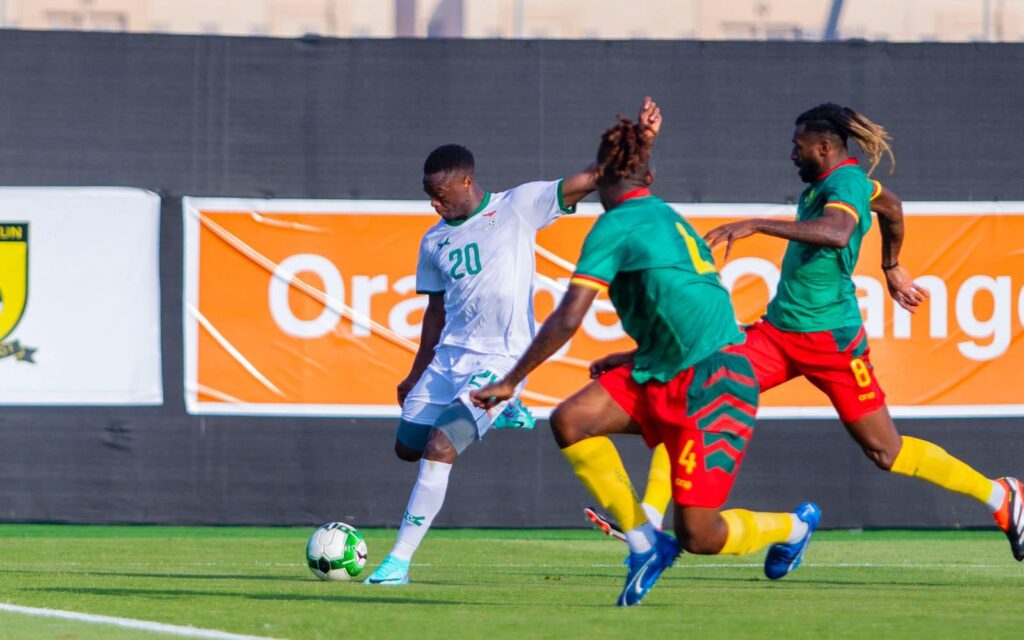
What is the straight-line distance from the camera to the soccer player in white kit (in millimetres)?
7523

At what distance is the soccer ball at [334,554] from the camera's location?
7633 mm

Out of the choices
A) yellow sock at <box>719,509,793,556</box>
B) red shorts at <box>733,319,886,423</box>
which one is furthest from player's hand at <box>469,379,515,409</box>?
red shorts at <box>733,319,886,423</box>

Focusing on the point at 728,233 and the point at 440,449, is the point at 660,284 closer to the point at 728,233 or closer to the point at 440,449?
the point at 728,233

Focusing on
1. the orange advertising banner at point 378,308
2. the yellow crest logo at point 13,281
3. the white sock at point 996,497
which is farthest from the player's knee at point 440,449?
the yellow crest logo at point 13,281

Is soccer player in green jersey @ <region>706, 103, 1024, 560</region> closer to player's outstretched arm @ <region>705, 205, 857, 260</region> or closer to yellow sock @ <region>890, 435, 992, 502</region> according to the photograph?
yellow sock @ <region>890, 435, 992, 502</region>

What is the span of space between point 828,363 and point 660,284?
76.0 inches

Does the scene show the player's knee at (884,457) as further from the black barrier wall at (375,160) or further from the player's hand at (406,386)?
the black barrier wall at (375,160)

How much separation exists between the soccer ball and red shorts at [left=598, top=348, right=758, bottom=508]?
2224 millimetres

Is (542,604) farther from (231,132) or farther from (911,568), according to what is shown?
(231,132)

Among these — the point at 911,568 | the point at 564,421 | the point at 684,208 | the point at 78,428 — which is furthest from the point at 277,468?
the point at 564,421

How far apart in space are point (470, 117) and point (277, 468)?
2766 mm

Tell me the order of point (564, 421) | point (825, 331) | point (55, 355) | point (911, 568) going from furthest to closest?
point (55, 355)
point (911, 568)
point (825, 331)
point (564, 421)

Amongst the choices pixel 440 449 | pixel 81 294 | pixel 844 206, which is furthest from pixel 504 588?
pixel 81 294

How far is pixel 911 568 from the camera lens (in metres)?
8.75
